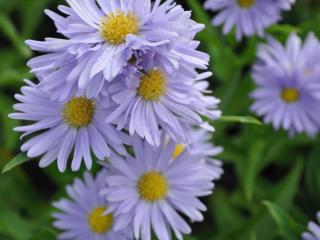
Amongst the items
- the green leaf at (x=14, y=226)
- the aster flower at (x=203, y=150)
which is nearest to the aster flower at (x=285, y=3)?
the aster flower at (x=203, y=150)

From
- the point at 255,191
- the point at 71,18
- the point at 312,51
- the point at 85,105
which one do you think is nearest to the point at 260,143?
the point at 255,191

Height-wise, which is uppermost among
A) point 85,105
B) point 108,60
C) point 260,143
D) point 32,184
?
point 108,60

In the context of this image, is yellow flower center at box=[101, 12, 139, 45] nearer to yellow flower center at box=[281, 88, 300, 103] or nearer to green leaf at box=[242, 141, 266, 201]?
green leaf at box=[242, 141, 266, 201]

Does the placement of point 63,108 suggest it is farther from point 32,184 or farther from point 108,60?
point 32,184

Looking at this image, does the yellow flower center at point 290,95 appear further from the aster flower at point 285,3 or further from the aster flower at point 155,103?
the aster flower at point 155,103

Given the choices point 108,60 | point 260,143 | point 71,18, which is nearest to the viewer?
point 108,60

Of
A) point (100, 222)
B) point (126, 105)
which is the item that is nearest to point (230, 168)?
point (100, 222)

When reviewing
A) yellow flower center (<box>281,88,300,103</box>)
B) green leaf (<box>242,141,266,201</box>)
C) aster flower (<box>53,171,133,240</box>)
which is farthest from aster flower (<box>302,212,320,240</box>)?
yellow flower center (<box>281,88,300,103</box>)

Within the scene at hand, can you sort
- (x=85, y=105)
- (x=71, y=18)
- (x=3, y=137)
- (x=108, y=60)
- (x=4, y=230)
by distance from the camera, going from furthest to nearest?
(x=3, y=137) → (x=4, y=230) → (x=85, y=105) → (x=71, y=18) → (x=108, y=60)
